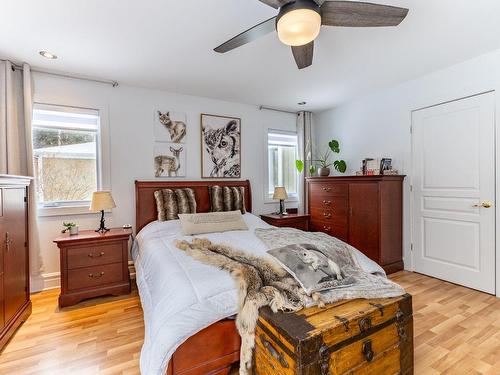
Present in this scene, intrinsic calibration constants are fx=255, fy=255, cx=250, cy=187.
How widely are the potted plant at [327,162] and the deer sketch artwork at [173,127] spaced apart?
195 centimetres

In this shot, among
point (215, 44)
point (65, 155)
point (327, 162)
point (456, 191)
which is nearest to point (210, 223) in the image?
point (215, 44)

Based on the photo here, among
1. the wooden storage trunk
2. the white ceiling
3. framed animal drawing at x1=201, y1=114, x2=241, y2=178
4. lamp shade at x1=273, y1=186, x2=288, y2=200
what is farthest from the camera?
lamp shade at x1=273, y1=186, x2=288, y2=200

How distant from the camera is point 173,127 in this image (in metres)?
3.56

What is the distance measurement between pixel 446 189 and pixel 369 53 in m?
1.81

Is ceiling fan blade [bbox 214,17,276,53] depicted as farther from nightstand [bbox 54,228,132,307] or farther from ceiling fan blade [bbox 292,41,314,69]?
nightstand [bbox 54,228,132,307]

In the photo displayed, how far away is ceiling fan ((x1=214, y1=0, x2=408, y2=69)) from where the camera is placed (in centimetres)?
146

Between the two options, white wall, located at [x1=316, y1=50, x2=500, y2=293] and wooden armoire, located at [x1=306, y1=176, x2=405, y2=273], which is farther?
wooden armoire, located at [x1=306, y1=176, x2=405, y2=273]

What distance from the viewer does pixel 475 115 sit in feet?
8.98

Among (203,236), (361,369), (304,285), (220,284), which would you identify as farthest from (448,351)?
(203,236)

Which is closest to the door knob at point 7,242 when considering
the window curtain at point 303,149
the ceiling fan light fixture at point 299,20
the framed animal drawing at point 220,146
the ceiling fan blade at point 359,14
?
the framed animal drawing at point 220,146

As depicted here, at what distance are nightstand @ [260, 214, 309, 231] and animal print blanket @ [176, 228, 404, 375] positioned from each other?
1.86m

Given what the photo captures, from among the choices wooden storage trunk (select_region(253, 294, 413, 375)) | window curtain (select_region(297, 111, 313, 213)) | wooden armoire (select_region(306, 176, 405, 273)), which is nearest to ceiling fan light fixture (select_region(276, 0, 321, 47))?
wooden storage trunk (select_region(253, 294, 413, 375))

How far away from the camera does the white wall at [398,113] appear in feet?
8.95

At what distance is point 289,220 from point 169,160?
1.94m
